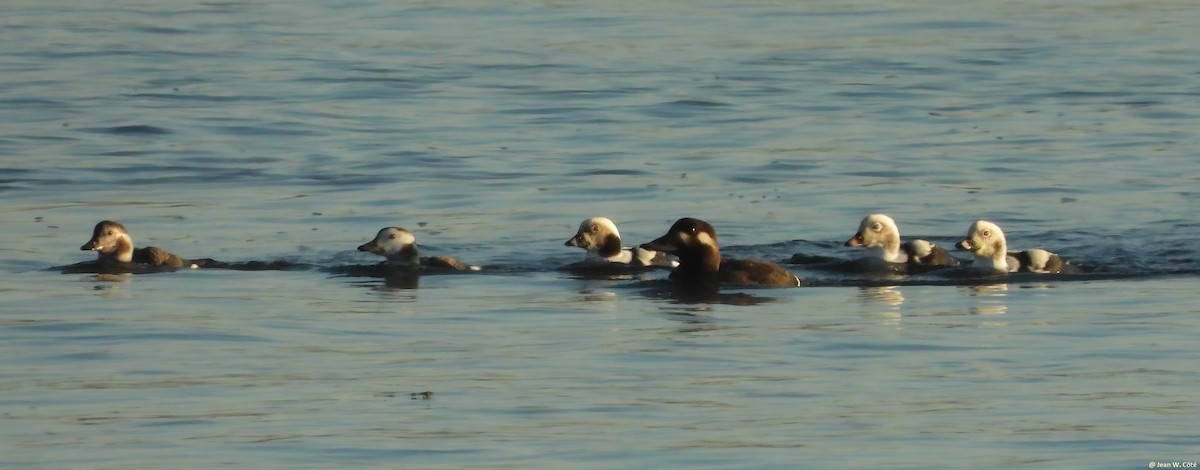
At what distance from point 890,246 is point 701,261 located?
66.3 inches

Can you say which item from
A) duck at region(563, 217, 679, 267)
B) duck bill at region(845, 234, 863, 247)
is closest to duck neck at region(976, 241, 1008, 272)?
duck bill at region(845, 234, 863, 247)

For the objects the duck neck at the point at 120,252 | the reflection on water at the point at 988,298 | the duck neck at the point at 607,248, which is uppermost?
the duck neck at the point at 607,248

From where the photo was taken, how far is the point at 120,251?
679 inches

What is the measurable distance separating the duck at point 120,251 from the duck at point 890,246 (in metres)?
4.70

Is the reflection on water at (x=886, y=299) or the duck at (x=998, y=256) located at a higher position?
the duck at (x=998, y=256)

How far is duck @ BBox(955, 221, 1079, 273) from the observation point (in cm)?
1700

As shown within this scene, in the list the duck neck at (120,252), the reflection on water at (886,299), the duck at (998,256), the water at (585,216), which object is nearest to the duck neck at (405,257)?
the water at (585,216)

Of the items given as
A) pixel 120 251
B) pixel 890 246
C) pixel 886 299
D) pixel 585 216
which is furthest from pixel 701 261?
pixel 120 251

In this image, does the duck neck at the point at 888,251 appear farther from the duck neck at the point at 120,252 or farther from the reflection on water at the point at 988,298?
the duck neck at the point at 120,252

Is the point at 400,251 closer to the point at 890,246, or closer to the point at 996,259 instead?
the point at 890,246

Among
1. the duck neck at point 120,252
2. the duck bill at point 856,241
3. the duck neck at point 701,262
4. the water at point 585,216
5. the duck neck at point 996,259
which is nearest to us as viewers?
the water at point 585,216

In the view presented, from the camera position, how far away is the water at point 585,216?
10.8 meters

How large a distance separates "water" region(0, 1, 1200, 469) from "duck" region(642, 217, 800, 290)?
0.36 metres

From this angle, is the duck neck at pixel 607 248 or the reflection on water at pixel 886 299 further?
the duck neck at pixel 607 248
